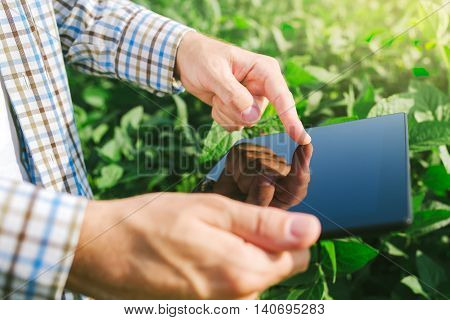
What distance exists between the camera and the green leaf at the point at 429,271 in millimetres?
1350

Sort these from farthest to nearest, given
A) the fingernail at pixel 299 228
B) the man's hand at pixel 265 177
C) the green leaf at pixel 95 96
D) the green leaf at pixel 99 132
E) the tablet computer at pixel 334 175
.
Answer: the green leaf at pixel 95 96 → the green leaf at pixel 99 132 → the man's hand at pixel 265 177 → the tablet computer at pixel 334 175 → the fingernail at pixel 299 228

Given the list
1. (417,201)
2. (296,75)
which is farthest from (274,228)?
(296,75)

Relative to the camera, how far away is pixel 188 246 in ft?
2.61

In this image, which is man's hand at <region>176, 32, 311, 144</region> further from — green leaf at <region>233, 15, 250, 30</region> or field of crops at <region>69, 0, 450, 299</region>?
green leaf at <region>233, 15, 250, 30</region>

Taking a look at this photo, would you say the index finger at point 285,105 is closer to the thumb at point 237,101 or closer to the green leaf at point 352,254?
the thumb at point 237,101

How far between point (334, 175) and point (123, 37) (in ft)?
2.54

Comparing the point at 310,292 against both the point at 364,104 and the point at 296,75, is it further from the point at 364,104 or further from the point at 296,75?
the point at 296,75

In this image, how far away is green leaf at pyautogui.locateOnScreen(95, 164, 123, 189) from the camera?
1.70 meters

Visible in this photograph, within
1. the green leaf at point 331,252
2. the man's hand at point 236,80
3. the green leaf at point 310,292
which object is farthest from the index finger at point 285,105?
the green leaf at point 310,292

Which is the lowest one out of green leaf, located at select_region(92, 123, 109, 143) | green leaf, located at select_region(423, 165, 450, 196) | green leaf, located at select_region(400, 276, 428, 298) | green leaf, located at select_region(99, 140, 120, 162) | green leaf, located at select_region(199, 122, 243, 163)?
green leaf, located at select_region(92, 123, 109, 143)

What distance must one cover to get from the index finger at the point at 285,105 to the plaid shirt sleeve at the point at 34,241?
648mm

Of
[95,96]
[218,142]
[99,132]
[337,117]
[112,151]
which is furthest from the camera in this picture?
[95,96]

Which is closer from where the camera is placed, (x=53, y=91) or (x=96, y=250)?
(x=96, y=250)

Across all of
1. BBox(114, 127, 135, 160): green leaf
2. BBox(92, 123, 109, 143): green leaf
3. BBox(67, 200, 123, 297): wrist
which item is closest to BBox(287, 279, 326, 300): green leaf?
BBox(67, 200, 123, 297): wrist
